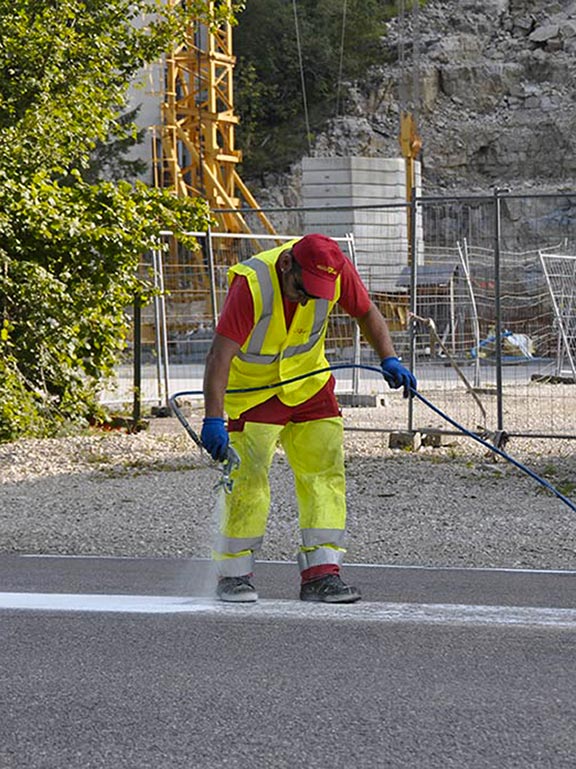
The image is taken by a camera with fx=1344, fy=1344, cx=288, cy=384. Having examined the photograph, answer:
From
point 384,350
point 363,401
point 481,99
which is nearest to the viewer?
point 384,350

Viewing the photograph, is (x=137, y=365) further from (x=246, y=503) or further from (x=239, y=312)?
(x=239, y=312)

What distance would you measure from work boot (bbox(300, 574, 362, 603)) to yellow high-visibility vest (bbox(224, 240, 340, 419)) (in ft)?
2.80

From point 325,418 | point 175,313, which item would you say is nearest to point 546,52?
point 175,313

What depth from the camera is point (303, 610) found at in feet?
20.4

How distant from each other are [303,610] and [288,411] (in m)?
0.94

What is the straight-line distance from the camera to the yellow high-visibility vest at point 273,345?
6094mm

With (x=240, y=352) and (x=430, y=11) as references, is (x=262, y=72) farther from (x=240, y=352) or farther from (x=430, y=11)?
(x=240, y=352)

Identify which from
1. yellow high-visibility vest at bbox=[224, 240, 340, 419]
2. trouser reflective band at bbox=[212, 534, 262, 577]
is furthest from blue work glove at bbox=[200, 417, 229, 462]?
trouser reflective band at bbox=[212, 534, 262, 577]

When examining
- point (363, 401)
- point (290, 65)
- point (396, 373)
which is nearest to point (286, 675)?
point (396, 373)

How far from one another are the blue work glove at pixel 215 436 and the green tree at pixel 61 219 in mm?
7531

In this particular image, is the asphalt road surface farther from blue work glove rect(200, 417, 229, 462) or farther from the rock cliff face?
the rock cliff face

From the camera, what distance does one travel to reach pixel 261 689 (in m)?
4.86

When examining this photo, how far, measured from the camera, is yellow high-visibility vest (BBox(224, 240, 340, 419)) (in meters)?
6.09

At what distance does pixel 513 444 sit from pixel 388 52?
188 ft
